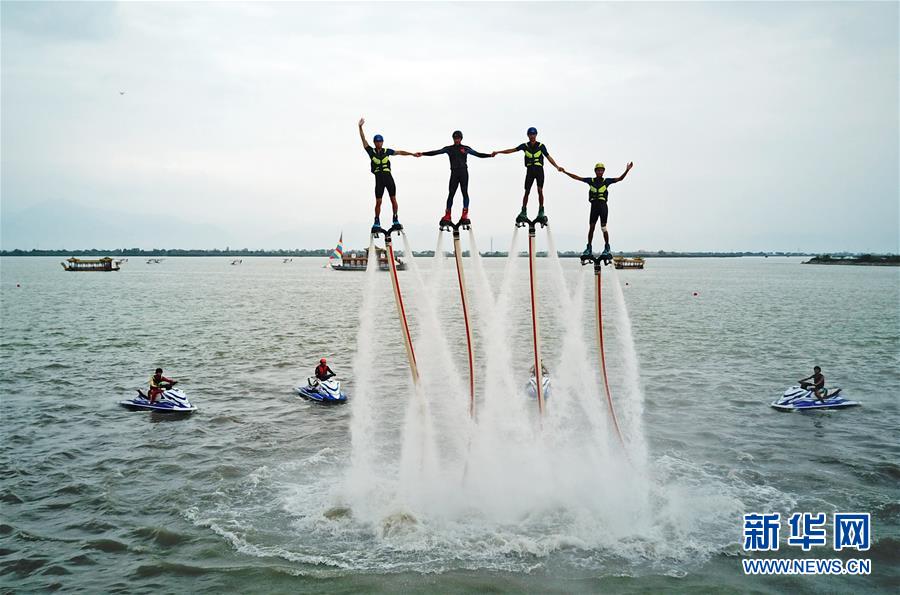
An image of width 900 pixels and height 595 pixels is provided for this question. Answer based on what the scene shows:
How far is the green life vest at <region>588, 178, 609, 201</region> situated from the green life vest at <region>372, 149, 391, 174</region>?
5916 millimetres

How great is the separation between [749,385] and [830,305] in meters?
72.3

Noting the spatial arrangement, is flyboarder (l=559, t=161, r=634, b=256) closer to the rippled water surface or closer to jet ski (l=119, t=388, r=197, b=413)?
the rippled water surface

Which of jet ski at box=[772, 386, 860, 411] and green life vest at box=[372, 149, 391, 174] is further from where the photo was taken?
jet ski at box=[772, 386, 860, 411]

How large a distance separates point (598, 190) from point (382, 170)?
6240 millimetres

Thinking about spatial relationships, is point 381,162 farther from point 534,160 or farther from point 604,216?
point 604,216

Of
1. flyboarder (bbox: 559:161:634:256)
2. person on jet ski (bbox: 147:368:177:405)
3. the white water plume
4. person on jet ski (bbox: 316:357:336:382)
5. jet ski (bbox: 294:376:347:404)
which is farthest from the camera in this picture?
person on jet ski (bbox: 316:357:336:382)

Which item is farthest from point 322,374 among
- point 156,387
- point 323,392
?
point 156,387

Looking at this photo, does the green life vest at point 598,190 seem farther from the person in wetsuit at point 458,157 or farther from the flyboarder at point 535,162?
the person in wetsuit at point 458,157

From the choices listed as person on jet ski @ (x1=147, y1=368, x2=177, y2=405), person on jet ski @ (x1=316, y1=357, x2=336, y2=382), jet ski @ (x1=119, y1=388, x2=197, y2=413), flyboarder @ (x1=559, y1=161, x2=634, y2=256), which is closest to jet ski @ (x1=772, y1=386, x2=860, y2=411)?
flyboarder @ (x1=559, y1=161, x2=634, y2=256)

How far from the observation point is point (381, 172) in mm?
15836

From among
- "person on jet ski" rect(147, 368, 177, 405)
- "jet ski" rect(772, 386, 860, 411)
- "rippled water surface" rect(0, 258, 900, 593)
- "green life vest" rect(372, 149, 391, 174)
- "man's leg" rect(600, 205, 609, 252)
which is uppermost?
"green life vest" rect(372, 149, 391, 174)

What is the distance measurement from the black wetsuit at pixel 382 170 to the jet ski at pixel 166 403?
2350 cm

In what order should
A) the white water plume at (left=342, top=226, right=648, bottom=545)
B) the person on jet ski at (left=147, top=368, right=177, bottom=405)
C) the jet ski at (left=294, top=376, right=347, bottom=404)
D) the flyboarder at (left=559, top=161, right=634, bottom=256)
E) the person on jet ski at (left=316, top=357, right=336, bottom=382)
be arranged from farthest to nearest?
the person on jet ski at (left=316, top=357, right=336, bottom=382) → the jet ski at (left=294, top=376, right=347, bottom=404) → the person on jet ski at (left=147, top=368, right=177, bottom=405) → the white water plume at (left=342, top=226, right=648, bottom=545) → the flyboarder at (left=559, top=161, right=634, bottom=256)

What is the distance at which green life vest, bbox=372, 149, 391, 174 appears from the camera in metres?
15.8
